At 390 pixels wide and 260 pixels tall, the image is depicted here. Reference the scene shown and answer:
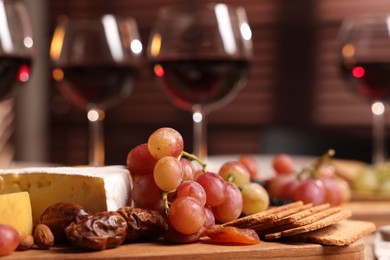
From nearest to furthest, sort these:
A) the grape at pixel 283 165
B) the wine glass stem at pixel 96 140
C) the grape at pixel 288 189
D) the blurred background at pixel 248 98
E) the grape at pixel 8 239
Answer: the grape at pixel 8 239, the grape at pixel 288 189, the grape at pixel 283 165, the wine glass stem at pixel 96 140, the blurred background at pixel 248 98

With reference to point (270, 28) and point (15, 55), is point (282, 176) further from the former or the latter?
point (270, 28)

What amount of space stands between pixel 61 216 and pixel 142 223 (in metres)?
0.07

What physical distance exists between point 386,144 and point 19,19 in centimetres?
178

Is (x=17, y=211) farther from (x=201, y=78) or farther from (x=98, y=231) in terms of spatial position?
(x=201, y=78)

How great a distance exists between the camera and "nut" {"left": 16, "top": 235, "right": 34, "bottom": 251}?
0.64m

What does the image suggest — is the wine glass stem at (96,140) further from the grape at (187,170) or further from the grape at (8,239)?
the grape at (8,239)

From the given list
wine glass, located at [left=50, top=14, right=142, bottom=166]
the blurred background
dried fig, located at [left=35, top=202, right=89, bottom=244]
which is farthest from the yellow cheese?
the blurred background

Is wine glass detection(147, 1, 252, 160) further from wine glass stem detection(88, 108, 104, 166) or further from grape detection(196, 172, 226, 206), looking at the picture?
grape detection(196, 172, 226, 206)

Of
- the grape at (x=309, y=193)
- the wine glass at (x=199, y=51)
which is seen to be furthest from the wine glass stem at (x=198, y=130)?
the grape at (x=309, y=193)

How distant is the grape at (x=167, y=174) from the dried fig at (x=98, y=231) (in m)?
0.07

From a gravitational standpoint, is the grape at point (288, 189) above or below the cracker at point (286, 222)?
above

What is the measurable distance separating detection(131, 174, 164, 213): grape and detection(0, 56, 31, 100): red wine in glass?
20.6 inches

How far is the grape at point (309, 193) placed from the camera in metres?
0.94

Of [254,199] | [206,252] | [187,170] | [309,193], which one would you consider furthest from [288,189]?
[206,252]
